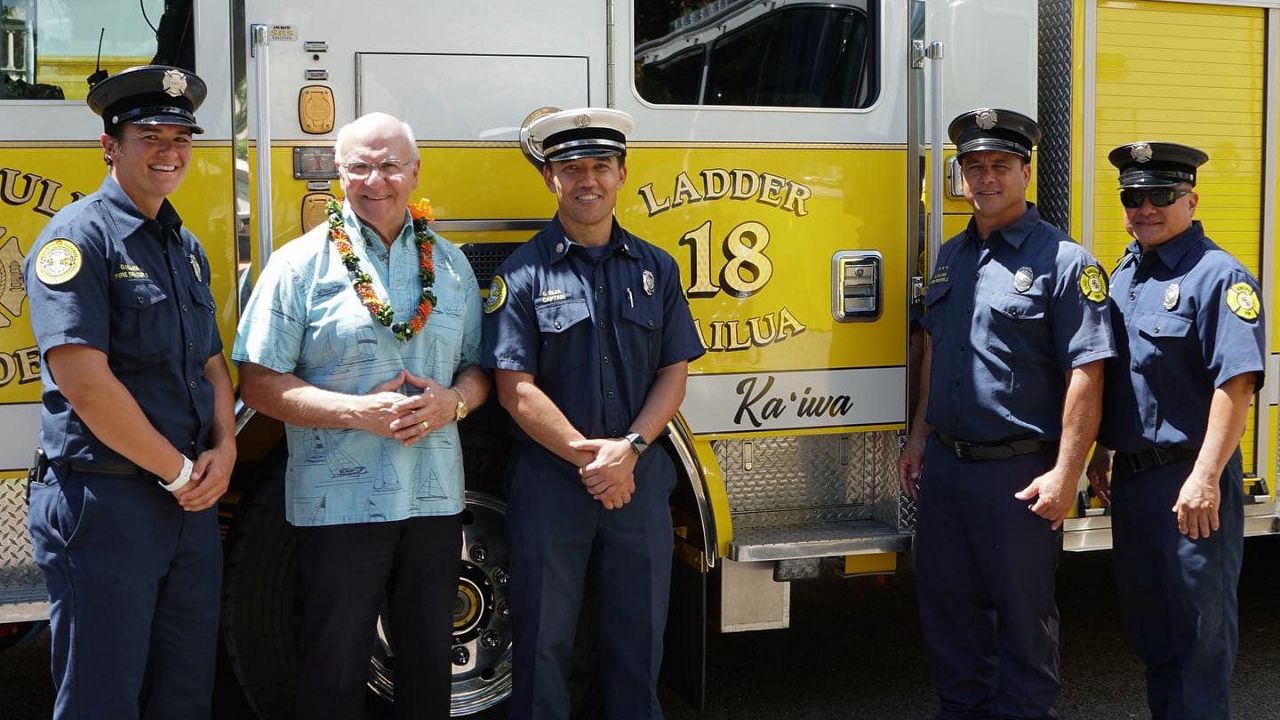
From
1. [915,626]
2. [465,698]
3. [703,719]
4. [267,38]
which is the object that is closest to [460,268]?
[267,38]

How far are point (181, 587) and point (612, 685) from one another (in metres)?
1.20

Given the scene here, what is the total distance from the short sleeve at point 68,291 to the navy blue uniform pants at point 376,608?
779 millimetres

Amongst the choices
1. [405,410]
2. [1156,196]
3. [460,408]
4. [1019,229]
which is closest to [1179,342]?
[1156,196]

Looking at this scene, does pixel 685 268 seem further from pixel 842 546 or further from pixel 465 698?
pixel 465 698

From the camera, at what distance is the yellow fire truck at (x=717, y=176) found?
11.0 ft

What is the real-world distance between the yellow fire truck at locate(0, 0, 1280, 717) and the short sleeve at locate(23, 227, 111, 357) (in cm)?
66

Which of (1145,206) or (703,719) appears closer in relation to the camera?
(1145,206)

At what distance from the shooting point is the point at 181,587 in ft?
9.55

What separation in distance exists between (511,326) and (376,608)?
0.82m

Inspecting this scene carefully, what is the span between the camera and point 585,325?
3326 mm

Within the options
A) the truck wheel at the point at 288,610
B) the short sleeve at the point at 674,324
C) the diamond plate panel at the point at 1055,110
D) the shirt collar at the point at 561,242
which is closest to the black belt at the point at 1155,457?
the diamond plate panel at the point at 1055,110

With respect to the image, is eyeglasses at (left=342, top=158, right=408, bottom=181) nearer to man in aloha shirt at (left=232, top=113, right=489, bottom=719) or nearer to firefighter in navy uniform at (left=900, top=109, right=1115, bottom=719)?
man in aloha shirt at (left=232, top=113, right=489, bottom=719)

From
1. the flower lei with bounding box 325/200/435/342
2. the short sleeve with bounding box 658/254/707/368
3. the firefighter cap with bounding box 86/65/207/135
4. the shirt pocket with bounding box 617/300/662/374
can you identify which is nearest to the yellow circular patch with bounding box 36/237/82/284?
the firefighter cap with bounding box 86/65/207/135

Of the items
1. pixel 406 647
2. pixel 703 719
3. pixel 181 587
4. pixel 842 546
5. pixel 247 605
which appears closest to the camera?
pixel 181 587
